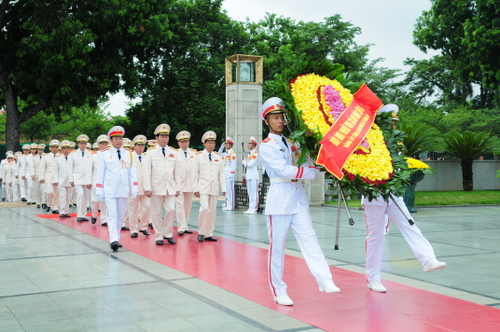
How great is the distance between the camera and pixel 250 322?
520 centimetres

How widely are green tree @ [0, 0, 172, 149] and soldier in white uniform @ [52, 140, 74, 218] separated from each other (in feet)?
33.9

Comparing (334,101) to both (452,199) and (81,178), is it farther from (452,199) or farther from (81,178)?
(452,199)

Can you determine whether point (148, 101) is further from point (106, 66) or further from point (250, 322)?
point (250, 322)

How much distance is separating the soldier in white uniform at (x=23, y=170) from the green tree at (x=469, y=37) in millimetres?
19106

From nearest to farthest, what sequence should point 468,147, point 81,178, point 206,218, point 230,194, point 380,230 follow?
1. point 380,230
2. point 206,218
3. point 81,178
4. point 230,194
5. point 468,147

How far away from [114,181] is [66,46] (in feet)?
57.6

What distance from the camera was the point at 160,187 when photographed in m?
10.5

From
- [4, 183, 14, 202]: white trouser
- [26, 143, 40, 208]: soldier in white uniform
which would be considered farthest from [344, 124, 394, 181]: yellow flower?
[4, 183, 14, 202]: white trouser

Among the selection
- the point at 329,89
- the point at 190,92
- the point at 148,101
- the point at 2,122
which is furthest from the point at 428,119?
the point at 2,122

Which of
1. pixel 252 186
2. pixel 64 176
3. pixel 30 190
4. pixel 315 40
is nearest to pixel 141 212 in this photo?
pixel 64 176

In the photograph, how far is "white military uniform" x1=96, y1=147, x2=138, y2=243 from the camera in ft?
31.5

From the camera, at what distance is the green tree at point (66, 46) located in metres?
25.3

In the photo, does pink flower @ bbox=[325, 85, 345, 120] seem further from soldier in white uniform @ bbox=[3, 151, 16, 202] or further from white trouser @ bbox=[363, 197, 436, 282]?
soldier in white uniform @ bbox=[3, 151, 16, 202]

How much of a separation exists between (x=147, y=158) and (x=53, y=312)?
206 inches
